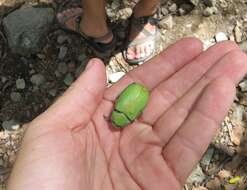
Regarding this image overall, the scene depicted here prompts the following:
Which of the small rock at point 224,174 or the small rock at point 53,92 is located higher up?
the small rock at point 53,92

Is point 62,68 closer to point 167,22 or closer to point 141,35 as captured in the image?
point 141,35

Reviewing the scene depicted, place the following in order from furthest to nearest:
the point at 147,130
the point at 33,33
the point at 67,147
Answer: the point at 33,33 < the point at 147,130 < the point at 67,147

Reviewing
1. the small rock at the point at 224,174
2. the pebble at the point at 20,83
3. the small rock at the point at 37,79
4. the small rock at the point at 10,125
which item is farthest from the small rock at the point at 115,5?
the small rock at the point at 224,174

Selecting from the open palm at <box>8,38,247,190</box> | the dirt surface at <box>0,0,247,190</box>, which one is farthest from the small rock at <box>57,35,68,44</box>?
the open palm at <box>8,38,247,190</box>

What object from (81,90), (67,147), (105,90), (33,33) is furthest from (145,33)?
(67,147)

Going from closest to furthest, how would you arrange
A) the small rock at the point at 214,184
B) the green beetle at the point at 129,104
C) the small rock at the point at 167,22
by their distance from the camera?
1. the green beetle at the point at 129,104
2. the small rock at the point at 214,184
3. the small rock at the point at 167,22

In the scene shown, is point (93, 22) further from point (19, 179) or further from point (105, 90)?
point (19, 179)

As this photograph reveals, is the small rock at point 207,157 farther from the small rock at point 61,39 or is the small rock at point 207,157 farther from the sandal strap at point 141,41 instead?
the small rock at point 61,39
